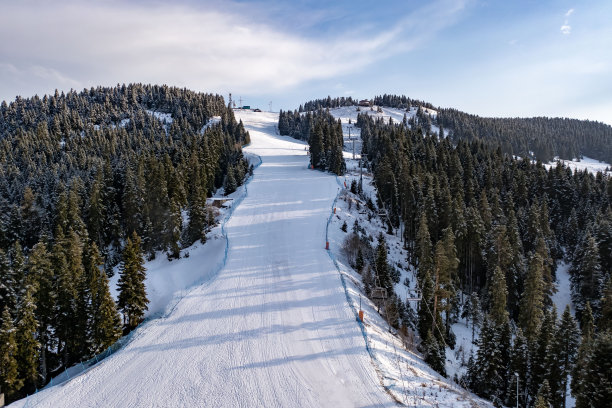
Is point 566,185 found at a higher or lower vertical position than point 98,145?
lower

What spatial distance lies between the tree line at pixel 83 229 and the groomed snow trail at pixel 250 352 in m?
12.0

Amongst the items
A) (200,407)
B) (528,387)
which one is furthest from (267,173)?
(200,407)

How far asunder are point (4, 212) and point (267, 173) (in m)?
44.9

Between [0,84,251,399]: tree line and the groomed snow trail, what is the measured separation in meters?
12.0

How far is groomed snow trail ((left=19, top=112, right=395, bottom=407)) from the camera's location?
14.2m

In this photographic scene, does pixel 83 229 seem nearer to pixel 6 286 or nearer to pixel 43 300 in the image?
pixel 6 286

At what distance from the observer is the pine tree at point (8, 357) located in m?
26.0

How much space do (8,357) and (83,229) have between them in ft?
78.2

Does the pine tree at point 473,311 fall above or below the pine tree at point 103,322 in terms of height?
below

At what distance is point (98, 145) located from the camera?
106875 mm

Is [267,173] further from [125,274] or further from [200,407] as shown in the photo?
[200,407]

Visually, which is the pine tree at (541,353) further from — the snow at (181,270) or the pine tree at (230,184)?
the pine tree at (230,184)

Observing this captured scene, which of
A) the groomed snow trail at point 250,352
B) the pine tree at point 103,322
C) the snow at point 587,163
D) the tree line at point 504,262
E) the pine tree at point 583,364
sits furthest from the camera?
the snow at point 587,163

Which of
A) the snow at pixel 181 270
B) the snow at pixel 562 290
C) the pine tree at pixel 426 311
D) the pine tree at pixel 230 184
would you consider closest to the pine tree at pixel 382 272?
the pine tree at pixel 426 311
